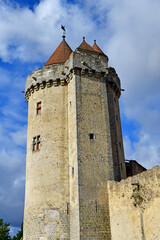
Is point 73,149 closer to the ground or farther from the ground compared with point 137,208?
farther from the ground

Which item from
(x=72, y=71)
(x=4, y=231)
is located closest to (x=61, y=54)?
(x=72, y=71)

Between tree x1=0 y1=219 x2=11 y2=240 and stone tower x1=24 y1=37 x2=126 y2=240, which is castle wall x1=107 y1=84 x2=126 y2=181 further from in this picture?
tree x1=0 y1=219 x2=11 y2=240

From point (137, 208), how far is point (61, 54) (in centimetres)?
1444

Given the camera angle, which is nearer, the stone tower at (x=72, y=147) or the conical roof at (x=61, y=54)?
the stone tower at (x=72, y=147)

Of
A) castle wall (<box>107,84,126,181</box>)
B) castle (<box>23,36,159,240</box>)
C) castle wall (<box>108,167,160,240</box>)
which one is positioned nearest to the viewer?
castle wall (<box>108,167,160,240</box>)

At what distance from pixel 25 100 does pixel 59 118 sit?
5.09m

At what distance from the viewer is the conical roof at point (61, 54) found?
2359cm

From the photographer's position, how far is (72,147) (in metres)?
18.8

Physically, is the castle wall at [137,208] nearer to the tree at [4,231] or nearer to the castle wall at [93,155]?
the castle wall at [93,155]

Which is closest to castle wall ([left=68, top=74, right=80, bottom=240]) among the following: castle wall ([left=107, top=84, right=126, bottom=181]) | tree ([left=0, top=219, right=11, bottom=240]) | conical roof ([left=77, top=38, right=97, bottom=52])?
castle wall ([left=107, top=84, right=126, bottom=181])

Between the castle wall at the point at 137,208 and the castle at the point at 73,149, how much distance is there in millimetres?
242

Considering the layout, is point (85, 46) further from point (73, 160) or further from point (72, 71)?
point (73, 160)

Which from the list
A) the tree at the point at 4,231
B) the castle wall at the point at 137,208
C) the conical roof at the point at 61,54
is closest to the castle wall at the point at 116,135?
the castle wall at the point at 137,208

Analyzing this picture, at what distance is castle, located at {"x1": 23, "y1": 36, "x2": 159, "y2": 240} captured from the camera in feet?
55.5
